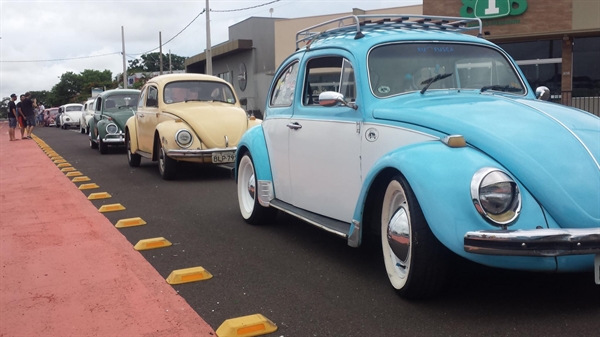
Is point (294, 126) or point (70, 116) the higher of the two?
point (294, 126)

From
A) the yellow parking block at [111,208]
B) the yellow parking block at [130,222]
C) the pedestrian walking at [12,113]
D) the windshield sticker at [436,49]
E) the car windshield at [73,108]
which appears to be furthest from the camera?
the car windshield at [73,108]

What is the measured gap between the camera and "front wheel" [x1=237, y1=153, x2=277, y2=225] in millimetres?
6461

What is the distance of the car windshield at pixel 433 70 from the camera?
4.66 metres

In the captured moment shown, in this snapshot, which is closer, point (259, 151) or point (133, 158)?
point (259, 151)

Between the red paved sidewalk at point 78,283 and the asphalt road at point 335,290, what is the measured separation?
181 mm

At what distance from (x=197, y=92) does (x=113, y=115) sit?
5.04m

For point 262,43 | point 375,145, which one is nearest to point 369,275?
point 375,145

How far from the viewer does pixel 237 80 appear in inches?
1464

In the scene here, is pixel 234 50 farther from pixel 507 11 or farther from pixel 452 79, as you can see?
pixel 452 79

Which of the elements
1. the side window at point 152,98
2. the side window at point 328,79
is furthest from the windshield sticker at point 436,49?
the side window at point 152,98

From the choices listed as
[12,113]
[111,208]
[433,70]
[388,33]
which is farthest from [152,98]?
[12,113]

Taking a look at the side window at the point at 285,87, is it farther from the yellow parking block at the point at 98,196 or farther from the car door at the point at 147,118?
the car door at the point at 147,118

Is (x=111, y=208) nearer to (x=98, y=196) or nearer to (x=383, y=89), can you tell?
(x=98, y=196)

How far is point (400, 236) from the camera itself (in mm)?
3912
